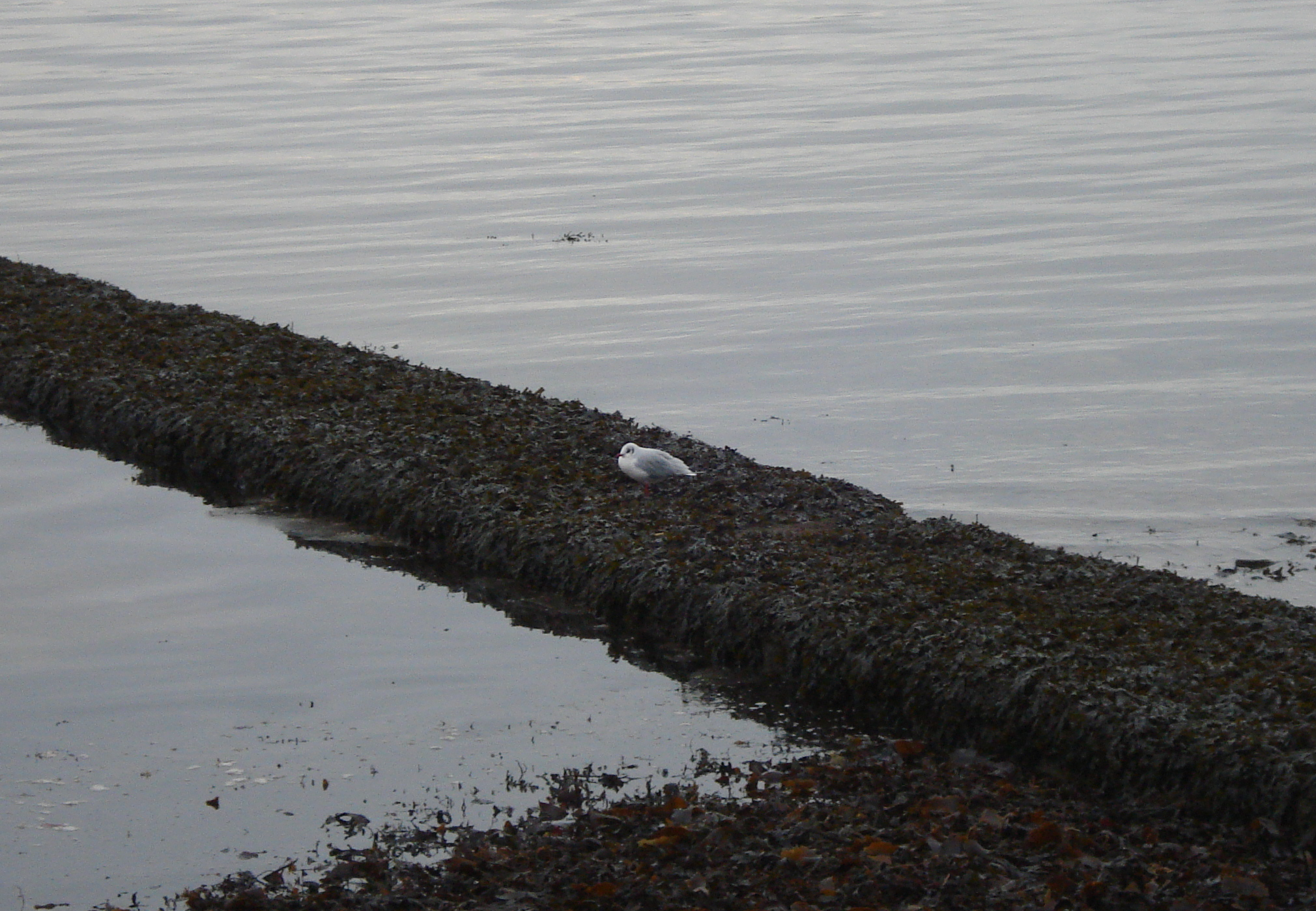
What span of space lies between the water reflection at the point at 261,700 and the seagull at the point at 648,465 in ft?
4.77

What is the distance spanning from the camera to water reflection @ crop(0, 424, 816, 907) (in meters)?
7.79

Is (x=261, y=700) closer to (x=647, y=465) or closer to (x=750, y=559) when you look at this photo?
(x=750, y=559)

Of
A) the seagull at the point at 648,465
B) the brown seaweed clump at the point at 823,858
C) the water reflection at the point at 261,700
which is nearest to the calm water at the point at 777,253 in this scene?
the water reflection at the point at 261,700

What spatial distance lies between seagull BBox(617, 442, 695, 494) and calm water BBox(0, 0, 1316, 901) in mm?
1993

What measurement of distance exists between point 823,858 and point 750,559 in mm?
3610

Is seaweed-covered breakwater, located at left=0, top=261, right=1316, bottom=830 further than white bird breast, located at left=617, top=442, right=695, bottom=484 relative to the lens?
No

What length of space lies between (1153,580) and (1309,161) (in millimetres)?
23577

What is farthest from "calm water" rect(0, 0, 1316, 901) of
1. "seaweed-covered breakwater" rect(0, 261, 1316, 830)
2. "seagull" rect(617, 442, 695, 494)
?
"seagull" rect(617, 442, 695, 494)

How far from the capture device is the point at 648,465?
38.9 feet

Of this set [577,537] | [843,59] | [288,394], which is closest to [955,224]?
[288,394]

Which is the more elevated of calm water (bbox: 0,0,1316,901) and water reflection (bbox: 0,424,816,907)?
calm water (bbox: 0,0,1316,901)

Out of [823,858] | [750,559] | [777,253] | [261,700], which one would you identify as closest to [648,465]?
[750,559]

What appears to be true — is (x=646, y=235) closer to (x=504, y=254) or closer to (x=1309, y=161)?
(x=504, y=254)

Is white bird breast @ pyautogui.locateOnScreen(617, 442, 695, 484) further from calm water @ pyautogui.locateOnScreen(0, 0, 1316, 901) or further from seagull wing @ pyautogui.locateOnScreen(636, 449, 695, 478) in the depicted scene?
calm water @ pyautogui.locateOnScreen(0, 0, 1316, 901)
